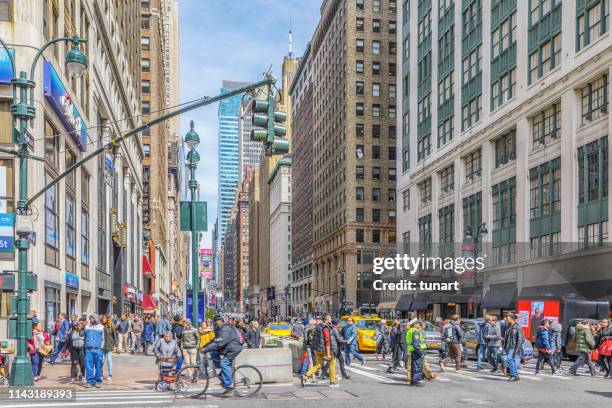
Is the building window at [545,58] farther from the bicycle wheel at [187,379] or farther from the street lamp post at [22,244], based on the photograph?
the bicycle wheel at [187,379]

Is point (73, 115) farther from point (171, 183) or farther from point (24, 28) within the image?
point (171, 183)

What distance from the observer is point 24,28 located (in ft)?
90.7

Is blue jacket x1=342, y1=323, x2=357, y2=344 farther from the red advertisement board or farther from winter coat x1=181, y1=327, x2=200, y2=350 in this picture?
the red advertisement board

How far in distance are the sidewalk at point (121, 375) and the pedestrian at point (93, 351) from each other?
0.87 feet

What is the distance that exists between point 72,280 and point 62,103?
856 cm

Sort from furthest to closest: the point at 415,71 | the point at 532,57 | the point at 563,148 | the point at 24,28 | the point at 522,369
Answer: the point at 415,71
the point at 532,57
the point at 563,148
the point at 24,28
the point at 522,369

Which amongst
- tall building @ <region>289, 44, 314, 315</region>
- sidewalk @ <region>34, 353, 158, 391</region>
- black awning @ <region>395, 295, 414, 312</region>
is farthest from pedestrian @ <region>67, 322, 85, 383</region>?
tall building @ <region>289, 44, 314, 315</region>

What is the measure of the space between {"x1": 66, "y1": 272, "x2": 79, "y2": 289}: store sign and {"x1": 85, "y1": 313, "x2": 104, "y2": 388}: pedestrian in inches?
617

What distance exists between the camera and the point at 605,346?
21.0 metres

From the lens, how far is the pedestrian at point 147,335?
3406 centimetres

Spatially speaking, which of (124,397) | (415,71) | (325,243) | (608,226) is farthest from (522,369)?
(325,243)

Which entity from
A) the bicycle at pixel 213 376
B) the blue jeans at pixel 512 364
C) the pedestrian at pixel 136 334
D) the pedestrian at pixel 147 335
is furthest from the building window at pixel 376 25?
the bicycle at pixel 213 376

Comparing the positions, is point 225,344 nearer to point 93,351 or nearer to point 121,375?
point 93,351

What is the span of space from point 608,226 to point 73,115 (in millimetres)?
27664
